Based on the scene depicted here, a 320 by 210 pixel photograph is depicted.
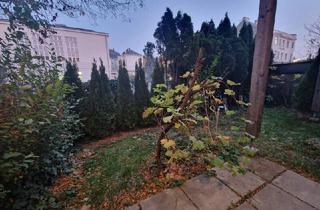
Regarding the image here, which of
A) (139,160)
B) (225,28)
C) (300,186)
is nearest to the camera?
(300,186)

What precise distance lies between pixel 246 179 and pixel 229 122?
108 inches

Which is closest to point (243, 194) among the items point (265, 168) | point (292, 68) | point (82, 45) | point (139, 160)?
point (265, 168)

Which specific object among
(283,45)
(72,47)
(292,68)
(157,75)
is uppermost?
(283,45)

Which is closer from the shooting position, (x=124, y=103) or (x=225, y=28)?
(x=124, y=103)

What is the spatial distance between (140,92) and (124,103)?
0.63 metres

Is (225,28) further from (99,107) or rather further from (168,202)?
(168,202)

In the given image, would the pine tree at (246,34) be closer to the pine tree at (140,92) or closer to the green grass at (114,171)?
the pine tree at (140,92)

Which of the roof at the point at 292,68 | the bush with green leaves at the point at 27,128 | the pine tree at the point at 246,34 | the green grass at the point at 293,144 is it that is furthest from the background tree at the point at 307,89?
the bush with green leaves at the point at 27,128

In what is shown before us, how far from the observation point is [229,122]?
441 centimetres

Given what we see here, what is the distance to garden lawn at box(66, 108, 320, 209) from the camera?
Result: 6.04 ft

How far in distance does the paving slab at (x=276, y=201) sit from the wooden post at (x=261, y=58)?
91 centimetres

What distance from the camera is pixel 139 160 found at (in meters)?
2.45

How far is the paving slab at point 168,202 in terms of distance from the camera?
150 centimetres

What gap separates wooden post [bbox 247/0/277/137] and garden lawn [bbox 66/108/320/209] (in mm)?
416
